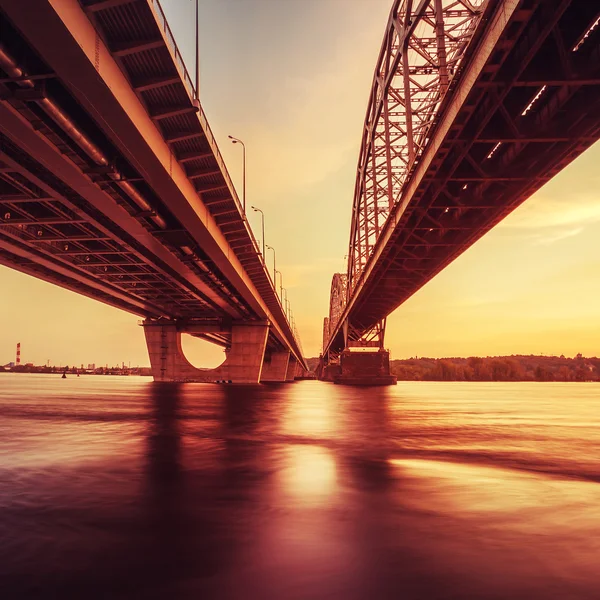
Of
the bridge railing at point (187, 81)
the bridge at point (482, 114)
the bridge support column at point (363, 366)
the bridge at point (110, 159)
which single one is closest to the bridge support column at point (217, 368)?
the bridge support column at point (363, 366)

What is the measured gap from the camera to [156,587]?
176 inches

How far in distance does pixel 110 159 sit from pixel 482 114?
16.8 metres

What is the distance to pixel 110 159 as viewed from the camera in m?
24.9

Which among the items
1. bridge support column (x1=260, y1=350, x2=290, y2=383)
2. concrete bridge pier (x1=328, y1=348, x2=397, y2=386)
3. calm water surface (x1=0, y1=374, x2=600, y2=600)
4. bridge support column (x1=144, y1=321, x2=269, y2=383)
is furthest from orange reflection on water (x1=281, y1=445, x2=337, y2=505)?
bridge support column (x1=260, y1=350, x2=290, y2=383)

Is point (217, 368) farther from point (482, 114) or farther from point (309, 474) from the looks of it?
point (309, 474)

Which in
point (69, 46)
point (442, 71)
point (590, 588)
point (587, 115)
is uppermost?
point (442, 71)

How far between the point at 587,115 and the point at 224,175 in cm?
1788

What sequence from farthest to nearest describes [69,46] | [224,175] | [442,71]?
[224,175], [442,71], [69,46]

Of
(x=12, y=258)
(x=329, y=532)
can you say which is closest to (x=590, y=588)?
(x=329, y=532)

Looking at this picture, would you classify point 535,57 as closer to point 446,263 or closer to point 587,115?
point 587,115

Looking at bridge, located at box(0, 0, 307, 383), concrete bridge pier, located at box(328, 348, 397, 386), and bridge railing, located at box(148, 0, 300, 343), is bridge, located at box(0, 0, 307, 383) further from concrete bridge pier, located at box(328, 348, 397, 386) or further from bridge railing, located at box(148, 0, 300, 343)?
concrete bridge pier, located at box(328, 348, 397, 386)

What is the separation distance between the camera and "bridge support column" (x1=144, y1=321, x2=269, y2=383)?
7919 centimetres

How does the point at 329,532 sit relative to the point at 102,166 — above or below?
below

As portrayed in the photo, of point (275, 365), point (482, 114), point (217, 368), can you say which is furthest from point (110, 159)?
point (275, 365)
